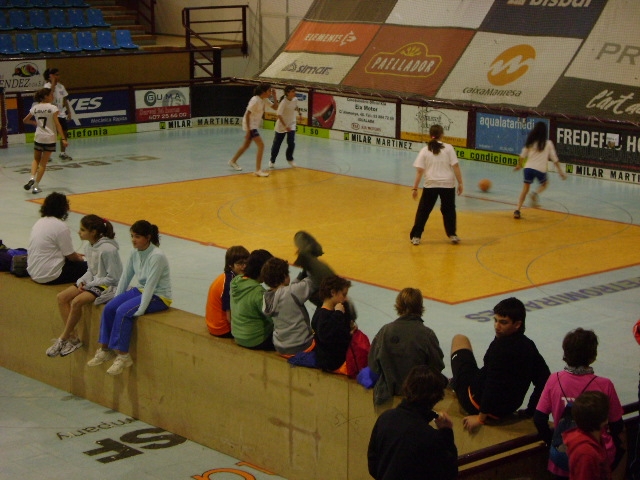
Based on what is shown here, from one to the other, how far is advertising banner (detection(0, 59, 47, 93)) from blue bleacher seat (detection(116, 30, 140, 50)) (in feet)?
15.7

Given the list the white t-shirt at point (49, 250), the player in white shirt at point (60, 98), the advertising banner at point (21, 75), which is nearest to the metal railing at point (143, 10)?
the advertising banner at point (21, 75)

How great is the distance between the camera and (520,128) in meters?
23.5

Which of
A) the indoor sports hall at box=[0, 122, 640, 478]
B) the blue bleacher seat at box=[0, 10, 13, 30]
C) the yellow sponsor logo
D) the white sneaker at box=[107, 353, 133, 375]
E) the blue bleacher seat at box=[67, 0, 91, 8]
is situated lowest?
the indoor sports hall at box=[0, 122, 640, 478]

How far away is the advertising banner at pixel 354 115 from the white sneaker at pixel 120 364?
56.7 ft

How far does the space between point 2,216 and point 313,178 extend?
6578mm

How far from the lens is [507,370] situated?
682 cm

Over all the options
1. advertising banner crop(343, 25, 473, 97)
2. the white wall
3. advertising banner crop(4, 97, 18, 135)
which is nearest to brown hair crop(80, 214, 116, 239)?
advertising banner crop(4, 97, 18, 135)

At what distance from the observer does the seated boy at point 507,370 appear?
6.78 metres

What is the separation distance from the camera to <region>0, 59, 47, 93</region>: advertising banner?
27297 millimetres

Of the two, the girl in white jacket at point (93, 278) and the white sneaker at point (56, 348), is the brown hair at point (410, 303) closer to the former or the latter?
the girl in white jacket at point (93, 278)

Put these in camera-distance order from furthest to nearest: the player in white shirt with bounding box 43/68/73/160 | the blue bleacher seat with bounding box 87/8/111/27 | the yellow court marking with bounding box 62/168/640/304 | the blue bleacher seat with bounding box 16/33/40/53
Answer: the blue bleacher seat with bounding box 87/8/111/27
the blue bleacher seat with bounding box 16/33/40/53
the player in white shirt with bounding box 43/68/73/160
the yellow court marking with bounding box 62/168/640/304

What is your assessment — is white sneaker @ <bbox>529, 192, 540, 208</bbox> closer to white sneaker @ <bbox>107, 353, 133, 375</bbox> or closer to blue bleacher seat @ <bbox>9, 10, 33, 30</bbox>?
white sneaker @ <bbox>107, 353, 133, 375</bbox>

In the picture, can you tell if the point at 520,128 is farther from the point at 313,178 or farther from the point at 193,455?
the point at 193,455

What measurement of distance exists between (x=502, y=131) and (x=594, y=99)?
2092mm
